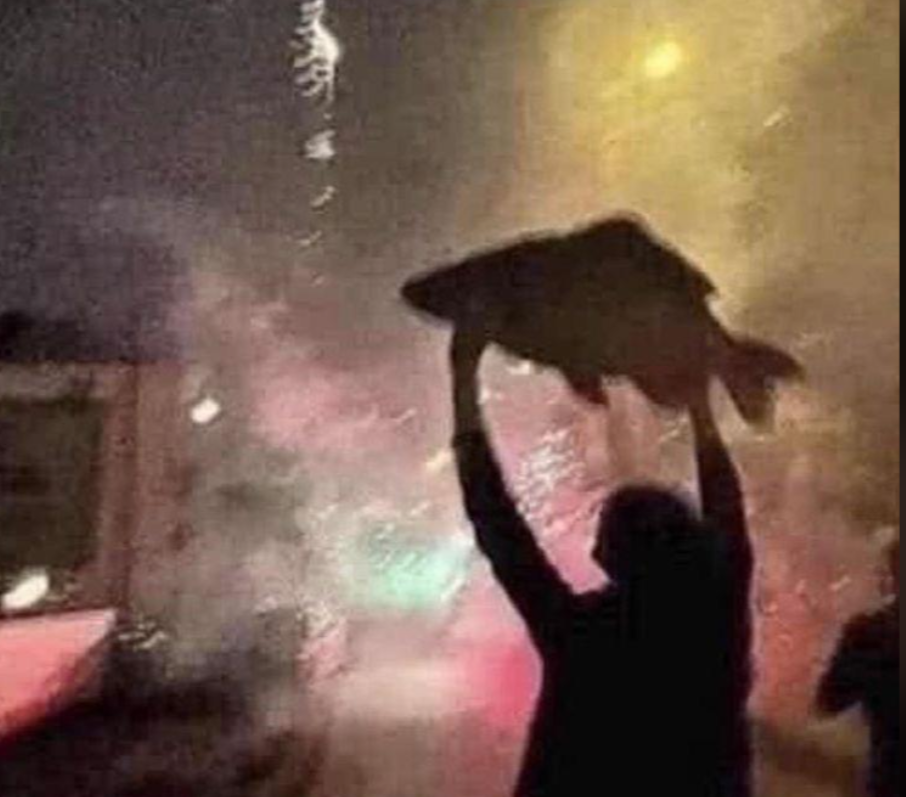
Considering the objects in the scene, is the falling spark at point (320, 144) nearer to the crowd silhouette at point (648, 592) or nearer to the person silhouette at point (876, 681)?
the crowd silhouette at point (648, 592)

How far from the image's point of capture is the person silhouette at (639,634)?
112 cm

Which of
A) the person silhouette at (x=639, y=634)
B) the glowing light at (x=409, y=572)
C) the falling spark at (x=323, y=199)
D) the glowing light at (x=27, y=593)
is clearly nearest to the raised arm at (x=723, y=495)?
the person silhouette at (x=639, y=634)

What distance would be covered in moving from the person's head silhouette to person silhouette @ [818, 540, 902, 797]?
9 centimetres

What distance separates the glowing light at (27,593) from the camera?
1.11 meters

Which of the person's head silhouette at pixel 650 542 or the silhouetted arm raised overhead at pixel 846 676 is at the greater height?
the person's head silhouette at pixel 650 542

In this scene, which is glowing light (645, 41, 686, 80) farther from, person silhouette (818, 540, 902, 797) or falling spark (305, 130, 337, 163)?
person silhouette (818, 540, 902, 797)

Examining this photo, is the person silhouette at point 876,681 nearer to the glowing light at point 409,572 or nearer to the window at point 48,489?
the glowing light at point 409,572

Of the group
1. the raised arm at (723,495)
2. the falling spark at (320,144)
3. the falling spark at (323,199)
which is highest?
the falling spark at (320,144)

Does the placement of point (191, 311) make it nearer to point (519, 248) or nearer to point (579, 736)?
point (519, 248)

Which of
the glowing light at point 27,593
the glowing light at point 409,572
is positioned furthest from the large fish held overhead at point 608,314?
the glowing light at point 27,593

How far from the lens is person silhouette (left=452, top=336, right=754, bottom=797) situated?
3.69 ft

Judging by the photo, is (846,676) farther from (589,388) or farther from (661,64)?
(661,64)

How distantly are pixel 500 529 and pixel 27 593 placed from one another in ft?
0.85

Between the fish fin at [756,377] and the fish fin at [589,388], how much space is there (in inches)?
2.7
